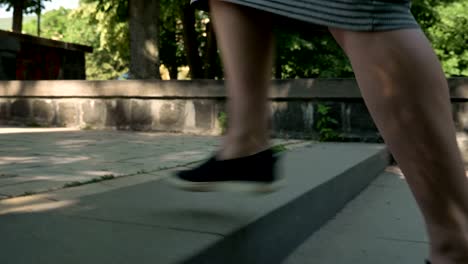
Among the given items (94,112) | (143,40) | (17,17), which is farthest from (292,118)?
(17,17)

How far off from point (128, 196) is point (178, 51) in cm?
1913

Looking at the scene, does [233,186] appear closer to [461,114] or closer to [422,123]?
[422,123]

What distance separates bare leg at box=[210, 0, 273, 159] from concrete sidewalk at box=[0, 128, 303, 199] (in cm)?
100

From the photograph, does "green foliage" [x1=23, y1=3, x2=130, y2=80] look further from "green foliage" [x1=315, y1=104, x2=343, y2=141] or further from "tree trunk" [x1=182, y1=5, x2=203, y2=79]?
"green foliage" [x1=315, y1=104, x2=343, y2=141]

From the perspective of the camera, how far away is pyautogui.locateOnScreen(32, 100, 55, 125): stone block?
6.96 m

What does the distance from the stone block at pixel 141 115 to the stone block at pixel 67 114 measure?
2.78 feet

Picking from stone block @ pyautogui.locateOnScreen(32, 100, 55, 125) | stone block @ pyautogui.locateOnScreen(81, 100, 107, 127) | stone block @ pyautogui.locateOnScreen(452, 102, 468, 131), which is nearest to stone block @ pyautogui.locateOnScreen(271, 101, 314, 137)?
stone block @ pyautogui.locateOnScreen(452, 102, 468, 131)

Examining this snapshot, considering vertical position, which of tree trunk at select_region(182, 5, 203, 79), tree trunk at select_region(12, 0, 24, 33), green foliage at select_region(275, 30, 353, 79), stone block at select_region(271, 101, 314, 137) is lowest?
stone block at select_region(271, 101, 314, 137)

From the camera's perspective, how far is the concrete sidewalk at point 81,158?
2.44 metres

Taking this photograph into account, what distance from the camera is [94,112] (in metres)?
6.66

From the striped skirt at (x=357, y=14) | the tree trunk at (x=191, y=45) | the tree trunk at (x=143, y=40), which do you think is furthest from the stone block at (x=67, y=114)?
the tree trunk at (x=191, y=45)

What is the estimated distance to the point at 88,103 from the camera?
6707 mm

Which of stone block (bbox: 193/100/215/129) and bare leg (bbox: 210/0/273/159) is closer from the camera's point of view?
bare leg (bbox: 210/0/273/159)

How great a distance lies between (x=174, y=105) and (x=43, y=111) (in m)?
2.01
